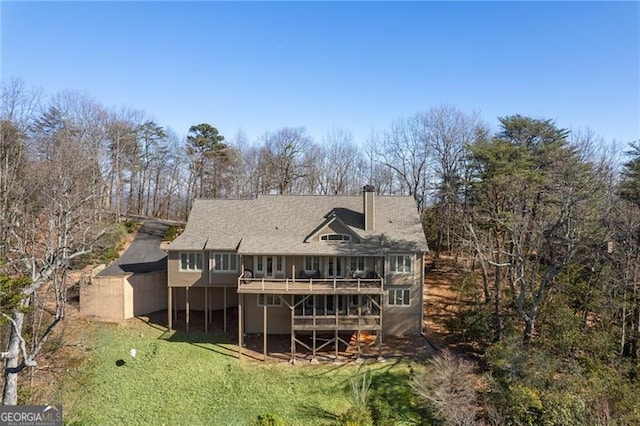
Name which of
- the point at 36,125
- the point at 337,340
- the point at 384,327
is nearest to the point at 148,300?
the point at 337,340

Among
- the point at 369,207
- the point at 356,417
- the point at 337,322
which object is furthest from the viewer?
the point at 369,207

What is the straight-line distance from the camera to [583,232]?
20.3 m

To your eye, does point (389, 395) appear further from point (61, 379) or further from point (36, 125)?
point (36, 125)

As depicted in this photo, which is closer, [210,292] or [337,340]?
[337,340]

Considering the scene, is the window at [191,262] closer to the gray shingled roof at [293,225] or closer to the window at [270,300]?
the gray shingled roof at [293,225]

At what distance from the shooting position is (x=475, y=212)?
2586cm

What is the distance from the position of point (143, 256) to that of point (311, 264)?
13.9 m

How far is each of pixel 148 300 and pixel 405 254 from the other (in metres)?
16.3

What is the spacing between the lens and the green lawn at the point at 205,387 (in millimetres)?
17000

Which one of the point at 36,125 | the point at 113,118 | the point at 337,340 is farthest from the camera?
the point at 113,118

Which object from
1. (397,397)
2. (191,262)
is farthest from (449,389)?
(191,262)

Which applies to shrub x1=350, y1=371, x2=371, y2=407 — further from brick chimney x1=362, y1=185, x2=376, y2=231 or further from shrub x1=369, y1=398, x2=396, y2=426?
brick chimney x1=362, y1=185, x2=376, y2=231

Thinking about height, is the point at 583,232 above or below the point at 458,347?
above

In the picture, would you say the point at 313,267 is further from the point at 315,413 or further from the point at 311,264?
the point at 315,413
